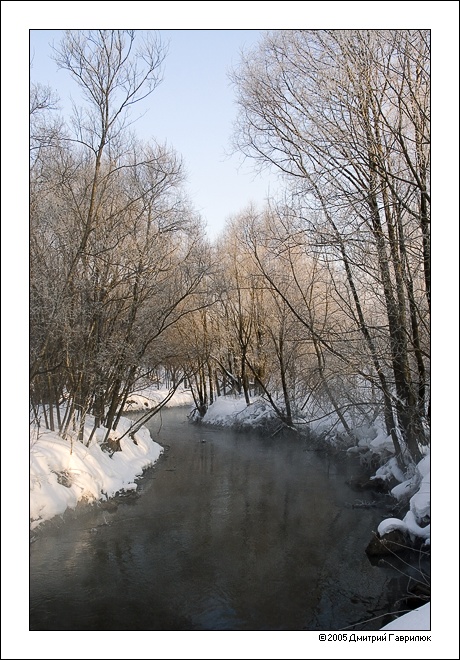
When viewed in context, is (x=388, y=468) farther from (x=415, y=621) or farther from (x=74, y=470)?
(x=74, y=470)

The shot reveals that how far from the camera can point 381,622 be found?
4.84 metres

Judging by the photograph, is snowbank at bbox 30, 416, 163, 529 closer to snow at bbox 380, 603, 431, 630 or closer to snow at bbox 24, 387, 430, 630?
Result: snow at bbox 24, 387, 430, 630

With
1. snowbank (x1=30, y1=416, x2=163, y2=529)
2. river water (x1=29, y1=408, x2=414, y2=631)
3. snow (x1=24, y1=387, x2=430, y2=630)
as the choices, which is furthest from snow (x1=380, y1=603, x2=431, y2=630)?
snowbank (x1=30, y1=416, x2=163, y2=529)

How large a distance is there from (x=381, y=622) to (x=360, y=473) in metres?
4.99

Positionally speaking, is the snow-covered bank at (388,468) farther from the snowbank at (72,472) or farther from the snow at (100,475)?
the snowbank at (72,472)

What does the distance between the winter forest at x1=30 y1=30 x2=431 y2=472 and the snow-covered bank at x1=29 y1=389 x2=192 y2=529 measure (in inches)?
13.2

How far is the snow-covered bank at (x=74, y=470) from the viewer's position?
6.76 meters

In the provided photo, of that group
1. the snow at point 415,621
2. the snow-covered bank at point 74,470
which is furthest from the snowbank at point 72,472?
the snow at point 415,621

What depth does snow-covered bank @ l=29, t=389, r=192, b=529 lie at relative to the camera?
676 centimetres

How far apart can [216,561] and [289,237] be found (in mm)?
4312

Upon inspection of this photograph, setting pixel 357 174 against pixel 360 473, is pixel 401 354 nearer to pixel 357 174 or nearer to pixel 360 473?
pixel 357 174

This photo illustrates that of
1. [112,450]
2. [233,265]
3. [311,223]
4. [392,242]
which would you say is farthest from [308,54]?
[233,265]

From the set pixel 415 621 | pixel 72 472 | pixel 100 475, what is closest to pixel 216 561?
pixel 415 621

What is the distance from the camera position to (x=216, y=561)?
6020mm
